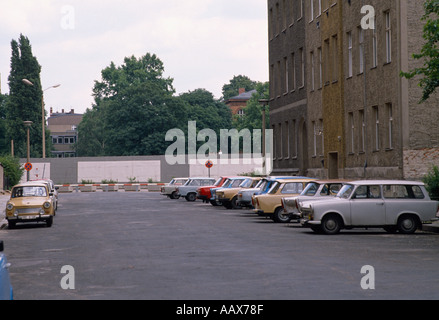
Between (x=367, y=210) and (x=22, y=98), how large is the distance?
86.5 metres

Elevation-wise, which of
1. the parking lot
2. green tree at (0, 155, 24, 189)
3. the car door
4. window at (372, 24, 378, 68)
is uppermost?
window at (372, 24, 378, 68)

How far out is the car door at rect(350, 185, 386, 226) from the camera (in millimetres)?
23531

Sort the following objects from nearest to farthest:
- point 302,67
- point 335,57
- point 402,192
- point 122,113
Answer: point 402,192 < point 335,57 < point 302,67 < point 122,113

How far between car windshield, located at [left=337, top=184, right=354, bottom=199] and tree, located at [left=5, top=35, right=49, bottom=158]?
8406 centimetres

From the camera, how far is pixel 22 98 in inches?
4126

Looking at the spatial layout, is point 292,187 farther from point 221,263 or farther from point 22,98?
point 22,98

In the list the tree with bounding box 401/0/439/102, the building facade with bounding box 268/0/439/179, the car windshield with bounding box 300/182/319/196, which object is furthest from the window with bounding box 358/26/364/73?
the tree with bounding box 401/0/439/102

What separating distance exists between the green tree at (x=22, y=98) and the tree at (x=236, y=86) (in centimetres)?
7116

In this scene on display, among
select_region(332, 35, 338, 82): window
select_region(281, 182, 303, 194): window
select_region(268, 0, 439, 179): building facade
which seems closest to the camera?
select_region(281, 182, 303, 194): window

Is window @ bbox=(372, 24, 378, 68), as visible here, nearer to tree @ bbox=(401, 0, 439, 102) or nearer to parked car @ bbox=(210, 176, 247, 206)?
parked car @ bbox=(210, 176, 247, 206)

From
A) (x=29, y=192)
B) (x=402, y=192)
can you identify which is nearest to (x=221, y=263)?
(x=402, y=192)

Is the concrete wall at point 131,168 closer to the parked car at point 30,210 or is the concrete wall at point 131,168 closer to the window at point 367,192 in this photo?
the parked car at point 30,210

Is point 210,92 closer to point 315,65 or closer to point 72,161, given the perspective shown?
point 72,161

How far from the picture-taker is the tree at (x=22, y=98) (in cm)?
10462
